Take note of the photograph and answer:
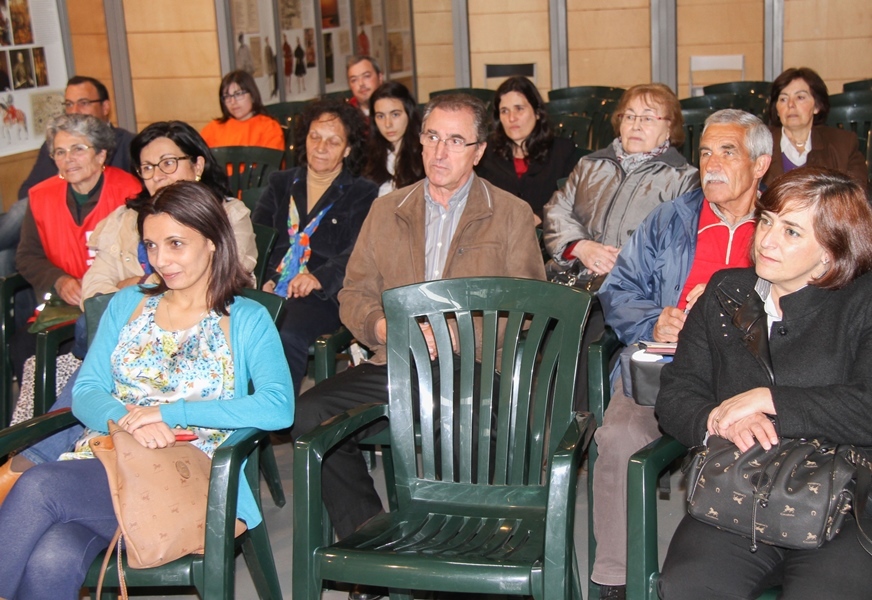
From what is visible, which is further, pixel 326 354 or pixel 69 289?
pixel 69 289

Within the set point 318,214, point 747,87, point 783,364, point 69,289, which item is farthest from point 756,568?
point 747,87

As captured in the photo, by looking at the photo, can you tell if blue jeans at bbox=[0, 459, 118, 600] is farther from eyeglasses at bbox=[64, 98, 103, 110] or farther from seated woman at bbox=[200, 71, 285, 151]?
seated woman at bbox=[200, 71, 285, 151]

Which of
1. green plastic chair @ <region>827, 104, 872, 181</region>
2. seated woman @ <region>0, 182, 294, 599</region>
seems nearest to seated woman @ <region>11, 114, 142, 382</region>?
seated woman @ <region>0, 182, 294, 599</region>

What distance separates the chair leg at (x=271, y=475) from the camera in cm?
341

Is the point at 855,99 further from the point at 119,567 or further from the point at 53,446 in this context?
the point at 119,567

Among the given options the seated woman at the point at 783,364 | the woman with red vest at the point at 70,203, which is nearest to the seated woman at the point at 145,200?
the woman with red vest at the point at 70,203

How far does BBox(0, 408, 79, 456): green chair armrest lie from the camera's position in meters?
2.54

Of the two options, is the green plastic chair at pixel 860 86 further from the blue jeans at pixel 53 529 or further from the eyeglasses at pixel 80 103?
the blue jeans at pixel 53 529

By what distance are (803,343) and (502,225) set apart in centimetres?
109

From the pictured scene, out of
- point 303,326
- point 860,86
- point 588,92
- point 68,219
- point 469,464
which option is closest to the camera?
point 469,464

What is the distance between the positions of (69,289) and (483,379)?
2004 millimetres

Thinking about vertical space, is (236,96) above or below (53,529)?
above

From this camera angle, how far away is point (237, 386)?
262 cm

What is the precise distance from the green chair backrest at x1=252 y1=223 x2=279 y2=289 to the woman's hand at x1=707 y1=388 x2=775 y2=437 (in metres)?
1.86
